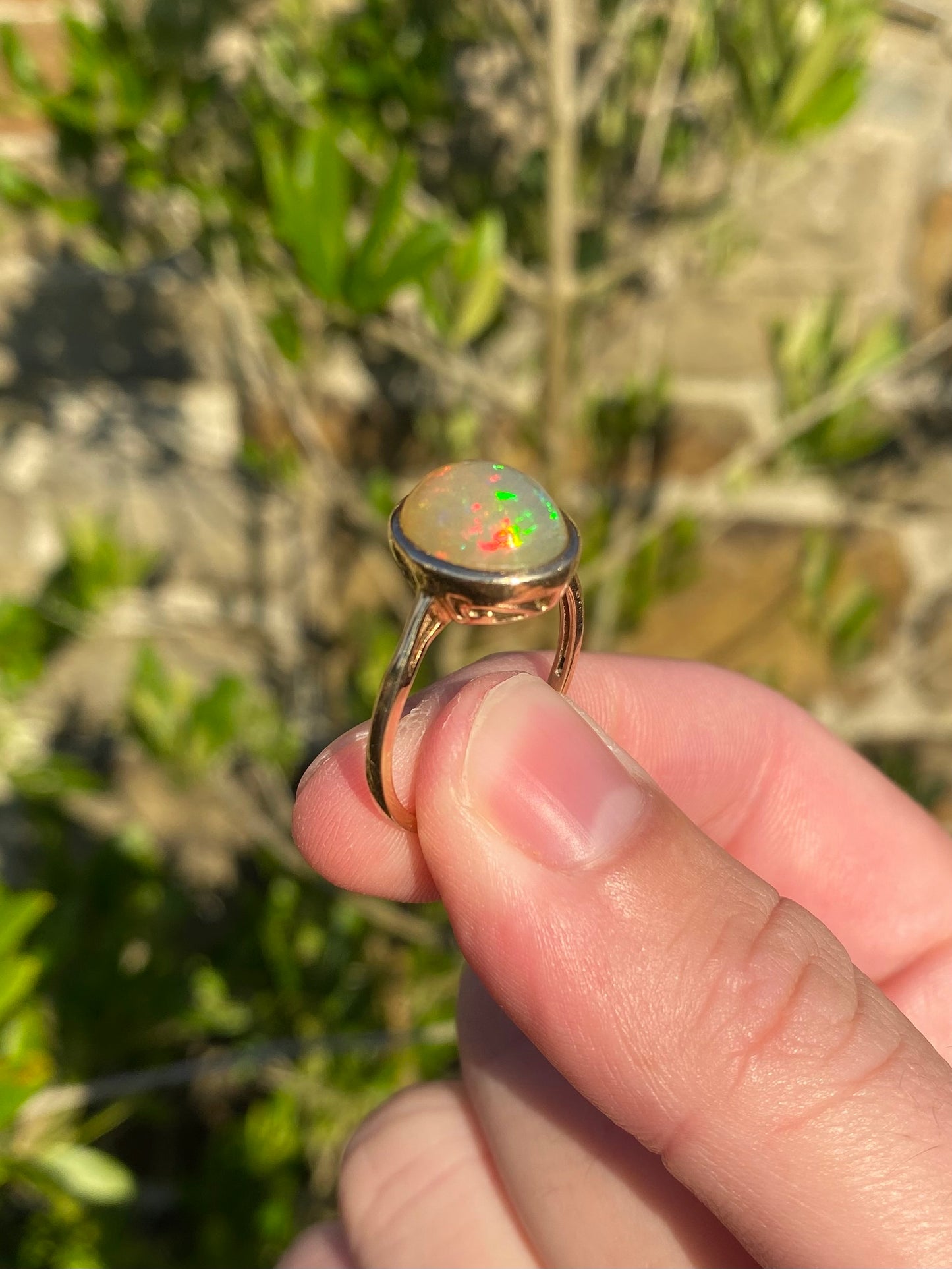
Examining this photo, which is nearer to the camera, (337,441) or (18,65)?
(18,65)

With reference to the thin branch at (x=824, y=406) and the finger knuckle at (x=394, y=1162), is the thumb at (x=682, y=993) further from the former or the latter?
the thin branch at (x=824, y=406)

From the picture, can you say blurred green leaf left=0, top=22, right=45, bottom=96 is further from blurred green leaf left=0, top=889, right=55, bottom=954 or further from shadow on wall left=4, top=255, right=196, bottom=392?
blurred green leaf left=0, top=889, right=55, bottom=954

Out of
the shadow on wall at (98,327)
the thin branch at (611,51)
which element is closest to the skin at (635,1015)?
the thin branch at (611,51)

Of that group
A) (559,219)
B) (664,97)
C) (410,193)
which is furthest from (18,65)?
(664,97)

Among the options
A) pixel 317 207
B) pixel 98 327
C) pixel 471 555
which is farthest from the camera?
pixel 98 327

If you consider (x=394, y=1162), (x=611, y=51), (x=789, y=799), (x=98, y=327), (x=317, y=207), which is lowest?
(x=394, y=1162)

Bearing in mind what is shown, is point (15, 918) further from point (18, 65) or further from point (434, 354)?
point (18, 65)

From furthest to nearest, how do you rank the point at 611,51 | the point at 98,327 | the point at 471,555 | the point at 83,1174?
the point at 98,327
the point at 611,51
the point at 83,1174
the point at 471,555

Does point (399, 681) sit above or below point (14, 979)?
above
